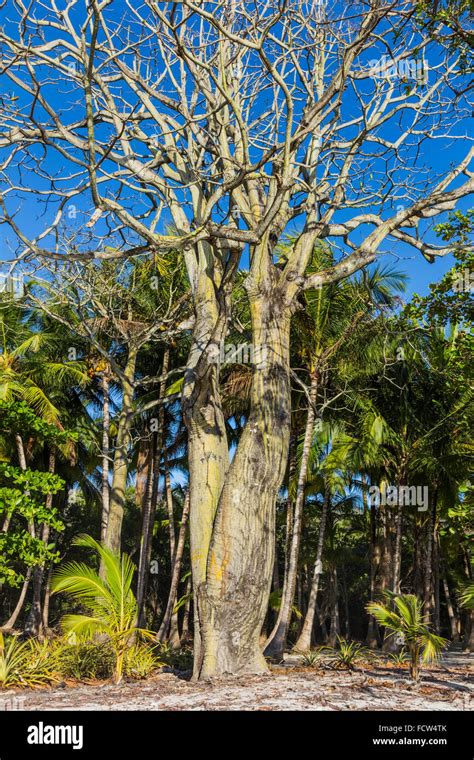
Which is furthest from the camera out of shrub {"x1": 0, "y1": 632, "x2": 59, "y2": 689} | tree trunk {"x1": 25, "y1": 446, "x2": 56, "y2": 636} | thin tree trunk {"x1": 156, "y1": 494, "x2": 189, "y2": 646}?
tree trunk {"x1": 25, "y1": 446, "x2": 56, "y2": 636}

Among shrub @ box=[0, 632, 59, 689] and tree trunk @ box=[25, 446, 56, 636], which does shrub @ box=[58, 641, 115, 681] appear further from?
tree trunk @ box=[25, 446, 56, 636]

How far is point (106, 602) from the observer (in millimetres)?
8625

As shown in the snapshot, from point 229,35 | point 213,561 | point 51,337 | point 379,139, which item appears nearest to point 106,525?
point 51,337

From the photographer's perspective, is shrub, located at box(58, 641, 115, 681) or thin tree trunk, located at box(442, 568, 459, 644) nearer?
shrub, located at box(58, 641, 115, 681)

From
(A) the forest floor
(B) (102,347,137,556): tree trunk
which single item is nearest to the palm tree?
(B) (102,347,137,556): tree trunk

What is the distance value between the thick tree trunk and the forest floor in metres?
0.54

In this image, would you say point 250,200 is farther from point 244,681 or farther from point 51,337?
point 51,337

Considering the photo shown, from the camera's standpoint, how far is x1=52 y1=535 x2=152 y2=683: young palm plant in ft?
27.6

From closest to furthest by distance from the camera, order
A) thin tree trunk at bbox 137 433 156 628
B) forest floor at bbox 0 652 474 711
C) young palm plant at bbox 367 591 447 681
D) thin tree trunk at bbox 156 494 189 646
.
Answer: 1. forest floor at bbox 0 652 474 711
2. young palm plant at bbox 367 591 447 681
3. thin tree trunk at bbox 156 494 189 646
4. thin tree trunk at bbox 137 433 156 628

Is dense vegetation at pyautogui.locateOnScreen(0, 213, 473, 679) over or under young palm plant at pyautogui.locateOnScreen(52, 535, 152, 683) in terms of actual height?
over

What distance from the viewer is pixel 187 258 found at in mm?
10398

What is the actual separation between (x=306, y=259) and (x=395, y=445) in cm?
1124

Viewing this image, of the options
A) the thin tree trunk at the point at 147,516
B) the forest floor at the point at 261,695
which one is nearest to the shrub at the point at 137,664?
the forest floor at the point at 261,695

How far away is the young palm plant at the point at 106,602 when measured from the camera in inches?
331
